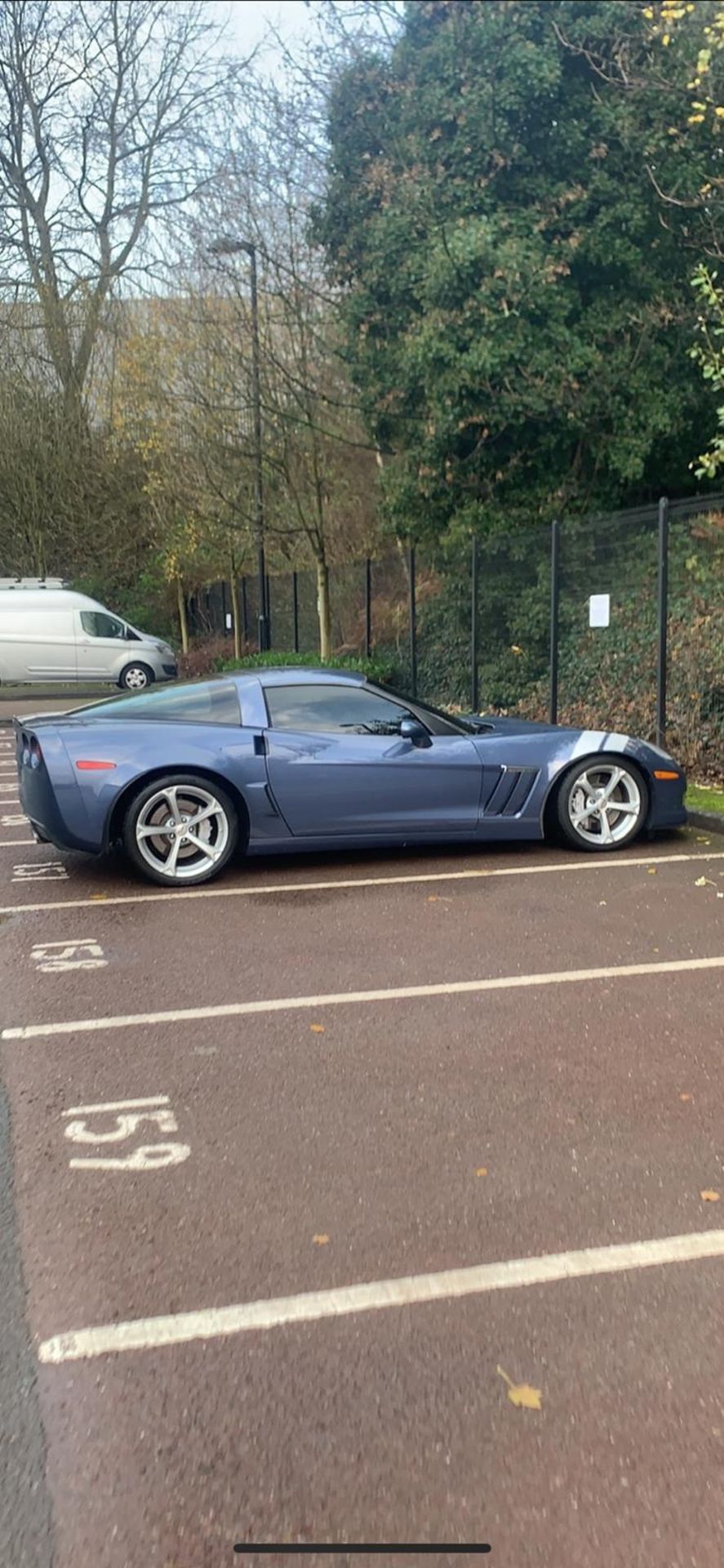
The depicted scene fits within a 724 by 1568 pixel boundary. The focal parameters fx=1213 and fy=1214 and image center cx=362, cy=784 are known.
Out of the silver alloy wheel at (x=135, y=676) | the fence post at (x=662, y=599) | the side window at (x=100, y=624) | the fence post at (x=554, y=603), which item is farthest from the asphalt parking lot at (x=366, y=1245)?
the side window at (x=100, y=624)

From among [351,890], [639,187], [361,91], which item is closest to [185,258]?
[361,91]

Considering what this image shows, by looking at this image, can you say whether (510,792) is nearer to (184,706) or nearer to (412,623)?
(184,706)

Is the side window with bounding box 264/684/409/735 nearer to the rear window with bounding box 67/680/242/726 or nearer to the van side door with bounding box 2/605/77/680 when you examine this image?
the rear window with bounding box 67/680/242/726

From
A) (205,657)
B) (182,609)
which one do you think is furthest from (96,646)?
(182,609)

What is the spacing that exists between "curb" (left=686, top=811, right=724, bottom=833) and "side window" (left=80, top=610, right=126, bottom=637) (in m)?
18.3

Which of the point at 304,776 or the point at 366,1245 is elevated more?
the point at 304,776

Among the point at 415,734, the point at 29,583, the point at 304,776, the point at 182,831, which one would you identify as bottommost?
the point at 182,831

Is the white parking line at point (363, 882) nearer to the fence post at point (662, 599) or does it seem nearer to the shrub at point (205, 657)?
the fence post at point (662, 599)

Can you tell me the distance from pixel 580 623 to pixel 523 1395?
35.6 ft

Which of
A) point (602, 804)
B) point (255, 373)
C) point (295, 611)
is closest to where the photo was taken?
point (602, 804)

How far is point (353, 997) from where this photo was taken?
5020 millimetres

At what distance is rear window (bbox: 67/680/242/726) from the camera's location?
7250mm

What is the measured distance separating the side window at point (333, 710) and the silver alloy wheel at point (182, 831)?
675 mm

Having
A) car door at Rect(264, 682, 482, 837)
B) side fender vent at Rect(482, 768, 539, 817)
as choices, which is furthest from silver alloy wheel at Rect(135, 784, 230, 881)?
side fender vent at Rect(482, 768, 539, 817)
